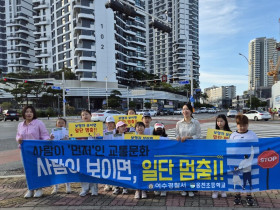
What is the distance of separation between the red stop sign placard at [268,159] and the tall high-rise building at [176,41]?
107 meters

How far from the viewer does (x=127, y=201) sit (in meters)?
4.33

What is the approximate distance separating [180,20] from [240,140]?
119256 millimetres

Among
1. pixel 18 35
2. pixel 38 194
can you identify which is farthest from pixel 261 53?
pixel 38 194

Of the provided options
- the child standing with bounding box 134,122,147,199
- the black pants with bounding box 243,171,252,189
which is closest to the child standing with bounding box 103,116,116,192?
the child standing with bounding box 134,122,147,199

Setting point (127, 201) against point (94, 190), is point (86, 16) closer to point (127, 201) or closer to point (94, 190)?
point (94, 190)

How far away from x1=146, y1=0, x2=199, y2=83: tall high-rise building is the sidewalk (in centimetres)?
10687

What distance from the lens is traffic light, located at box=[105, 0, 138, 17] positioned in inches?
383

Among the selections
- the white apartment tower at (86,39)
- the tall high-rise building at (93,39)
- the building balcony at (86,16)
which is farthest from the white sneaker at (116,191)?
the building balcony at (86,16)

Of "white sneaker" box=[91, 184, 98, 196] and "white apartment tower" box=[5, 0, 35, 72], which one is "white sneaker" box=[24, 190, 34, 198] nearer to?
"white sneaker" box=[91, 184, 98, 196]

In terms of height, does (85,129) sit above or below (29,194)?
above

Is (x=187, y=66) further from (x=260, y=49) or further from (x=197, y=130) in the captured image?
(x=197, y=130)

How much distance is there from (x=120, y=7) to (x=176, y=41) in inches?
4307

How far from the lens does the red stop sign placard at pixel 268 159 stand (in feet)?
14.1

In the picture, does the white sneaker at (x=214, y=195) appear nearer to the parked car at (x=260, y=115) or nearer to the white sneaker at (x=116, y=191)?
the white sneaker at (x=116, y=191)
